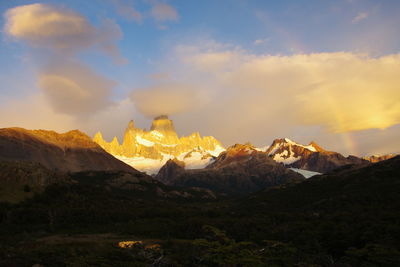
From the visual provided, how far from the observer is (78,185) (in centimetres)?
11900

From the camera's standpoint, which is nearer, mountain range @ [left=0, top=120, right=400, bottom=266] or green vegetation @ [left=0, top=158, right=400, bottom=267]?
green vegetation @ [left=0, top=158, right=400, bottom=267]

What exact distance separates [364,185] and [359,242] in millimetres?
111749

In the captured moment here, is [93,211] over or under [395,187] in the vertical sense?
under

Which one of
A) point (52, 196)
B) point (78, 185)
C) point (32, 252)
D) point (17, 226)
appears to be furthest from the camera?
point (78, 185)

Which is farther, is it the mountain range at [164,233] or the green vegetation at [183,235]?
the mountain range at [164,233]

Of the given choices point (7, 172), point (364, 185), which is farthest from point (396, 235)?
point (364, 185)

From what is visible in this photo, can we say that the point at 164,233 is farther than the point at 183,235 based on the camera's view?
Yes

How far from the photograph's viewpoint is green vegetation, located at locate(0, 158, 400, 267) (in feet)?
126

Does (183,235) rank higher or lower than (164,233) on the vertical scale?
lower

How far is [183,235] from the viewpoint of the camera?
75375 millimetres

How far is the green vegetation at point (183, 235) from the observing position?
38.4 m

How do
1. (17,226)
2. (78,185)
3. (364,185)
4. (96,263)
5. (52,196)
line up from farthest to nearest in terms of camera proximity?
(364,185)
(78,185)
(52,196)
(17,226)
(96,263)

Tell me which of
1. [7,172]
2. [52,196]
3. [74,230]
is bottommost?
[74,230]

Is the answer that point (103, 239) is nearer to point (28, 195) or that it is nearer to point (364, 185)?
point (28, 195)
